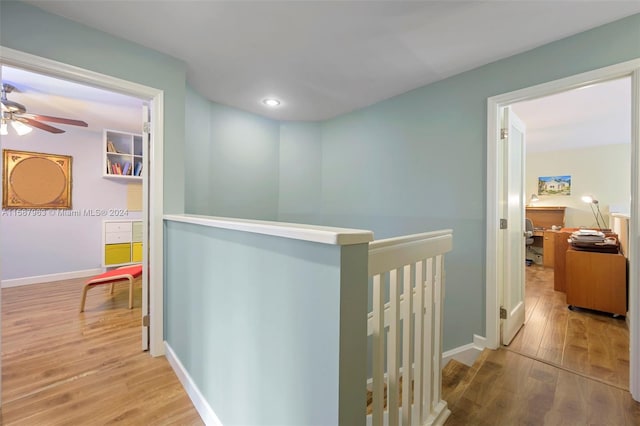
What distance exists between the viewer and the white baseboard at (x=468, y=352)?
6.82ft

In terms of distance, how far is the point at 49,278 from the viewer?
3.70m

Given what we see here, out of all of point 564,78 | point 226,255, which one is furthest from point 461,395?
point 564,78

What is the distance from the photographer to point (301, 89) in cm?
255

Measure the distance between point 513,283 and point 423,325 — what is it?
5.25ft

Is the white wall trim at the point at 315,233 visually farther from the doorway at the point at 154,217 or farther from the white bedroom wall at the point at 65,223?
the white bedroom wall at the point at 65,223

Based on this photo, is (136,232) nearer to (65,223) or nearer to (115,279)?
(65,223)

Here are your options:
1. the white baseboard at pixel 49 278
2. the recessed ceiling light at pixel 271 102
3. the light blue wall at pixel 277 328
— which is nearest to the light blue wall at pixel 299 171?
the recessed ceiling light at pixel 271 102

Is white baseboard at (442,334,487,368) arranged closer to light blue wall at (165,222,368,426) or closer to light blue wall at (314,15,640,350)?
light blue wall at (314,15,640,350)

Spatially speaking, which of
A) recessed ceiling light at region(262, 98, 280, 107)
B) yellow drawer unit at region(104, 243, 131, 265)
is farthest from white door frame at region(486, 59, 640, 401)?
yellow drawer unit at region(104, 243, 131, 265)

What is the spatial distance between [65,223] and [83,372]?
Answer: 3.12 m

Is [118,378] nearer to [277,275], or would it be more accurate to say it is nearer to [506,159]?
[277,275]

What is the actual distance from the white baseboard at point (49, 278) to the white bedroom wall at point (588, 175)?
8323 mm

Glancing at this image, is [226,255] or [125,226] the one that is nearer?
[226,255]

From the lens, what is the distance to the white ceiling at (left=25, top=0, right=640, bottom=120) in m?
1.47
